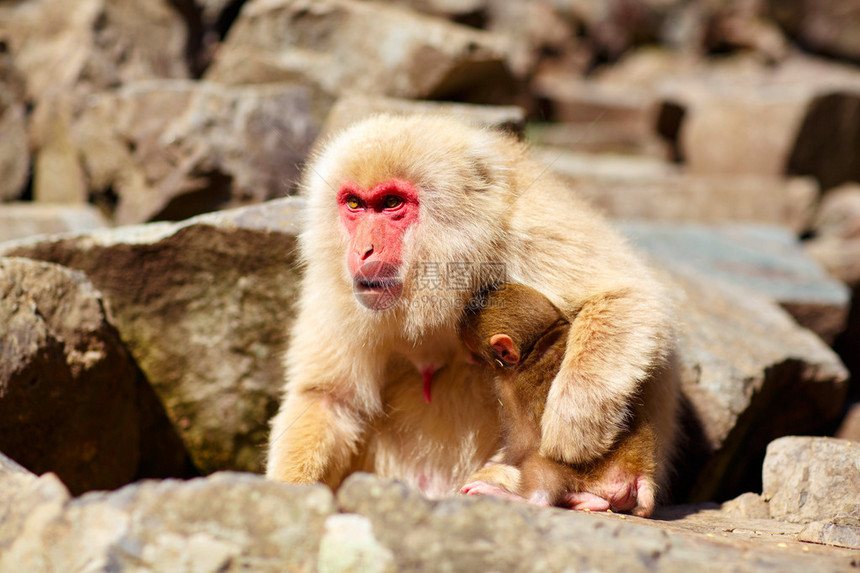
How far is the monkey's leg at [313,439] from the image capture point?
3.17 m

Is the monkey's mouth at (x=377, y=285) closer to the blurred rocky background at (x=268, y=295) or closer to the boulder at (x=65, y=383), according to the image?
the blurred rocky background at (x=268, y=295)

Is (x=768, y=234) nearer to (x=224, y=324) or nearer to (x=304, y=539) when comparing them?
(x=224, y=324)

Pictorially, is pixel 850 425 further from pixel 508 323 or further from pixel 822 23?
pixel 822 23

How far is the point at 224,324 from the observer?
13.1 ft

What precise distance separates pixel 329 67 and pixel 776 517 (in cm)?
459

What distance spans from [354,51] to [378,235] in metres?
3.49

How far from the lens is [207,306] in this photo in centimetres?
396

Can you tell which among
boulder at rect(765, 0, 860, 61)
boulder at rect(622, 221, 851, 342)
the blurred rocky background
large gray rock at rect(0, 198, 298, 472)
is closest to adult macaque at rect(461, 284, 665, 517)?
the blurred rocky background

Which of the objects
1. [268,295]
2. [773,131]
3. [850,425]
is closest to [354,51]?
[268,295]

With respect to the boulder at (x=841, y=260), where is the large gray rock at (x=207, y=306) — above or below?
above

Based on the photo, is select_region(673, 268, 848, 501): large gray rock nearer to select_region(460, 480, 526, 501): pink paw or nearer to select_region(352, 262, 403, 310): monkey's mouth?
select_region(460, 480, 526, 501): pink paw

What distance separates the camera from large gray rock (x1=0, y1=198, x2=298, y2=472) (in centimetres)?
382

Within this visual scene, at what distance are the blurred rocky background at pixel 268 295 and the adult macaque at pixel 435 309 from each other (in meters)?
0.57

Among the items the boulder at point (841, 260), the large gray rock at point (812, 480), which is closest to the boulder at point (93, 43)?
the large gray rock at point (812, 480)
